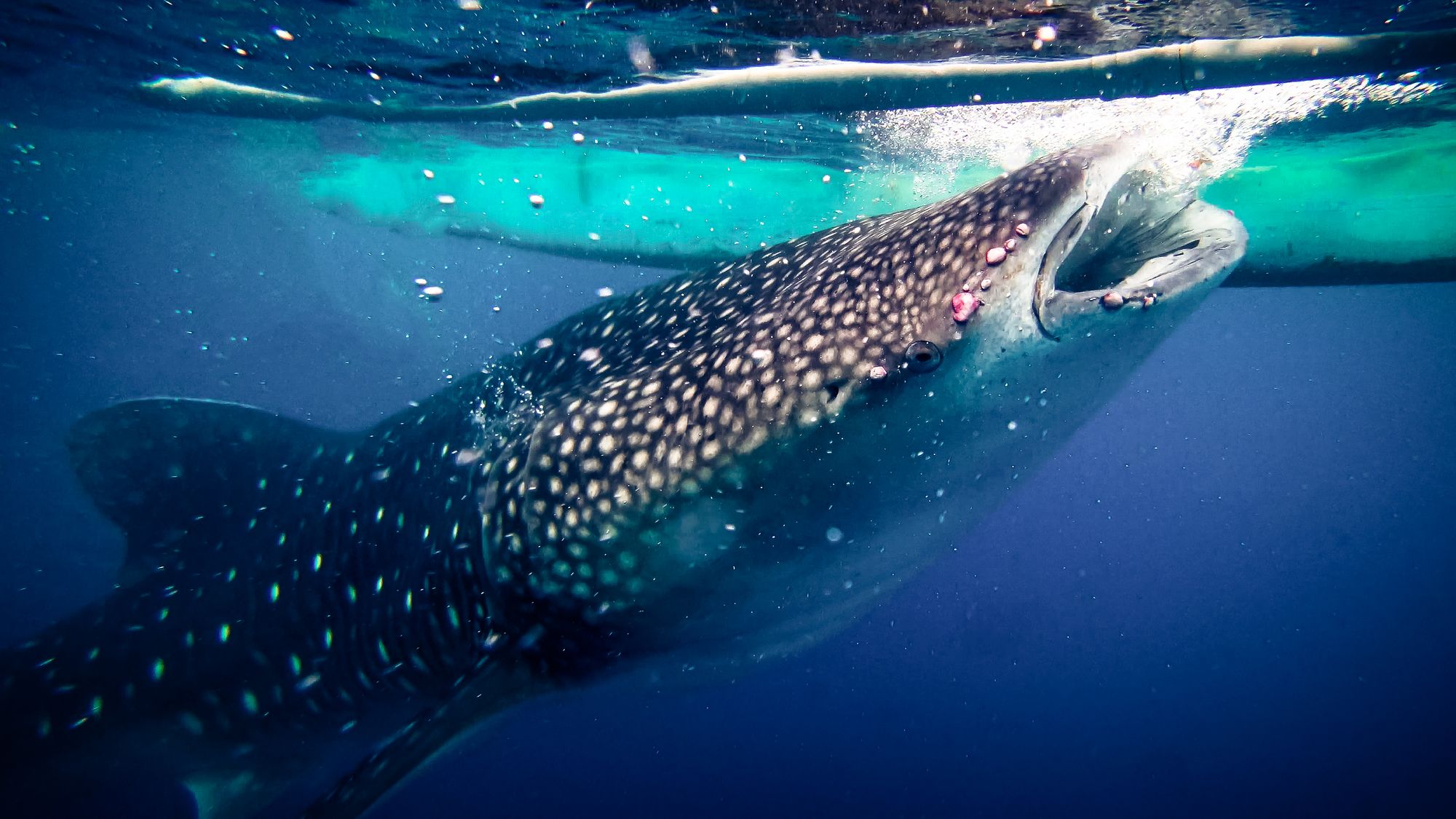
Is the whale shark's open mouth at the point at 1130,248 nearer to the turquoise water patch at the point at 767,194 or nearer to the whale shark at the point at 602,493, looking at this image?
the whale shark at the point at 602,493

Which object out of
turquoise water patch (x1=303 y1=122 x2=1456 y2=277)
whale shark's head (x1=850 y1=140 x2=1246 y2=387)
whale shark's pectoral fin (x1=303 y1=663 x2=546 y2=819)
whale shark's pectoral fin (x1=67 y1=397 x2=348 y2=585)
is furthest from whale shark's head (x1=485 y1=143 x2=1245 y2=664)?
turquoise water patch (x1=303 y1=122 x2=1456 y2=277)

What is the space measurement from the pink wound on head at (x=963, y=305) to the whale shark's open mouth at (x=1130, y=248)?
0.17 metres

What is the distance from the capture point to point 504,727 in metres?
3.13

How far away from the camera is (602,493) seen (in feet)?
8.61

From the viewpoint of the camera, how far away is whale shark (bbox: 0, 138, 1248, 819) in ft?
6.63

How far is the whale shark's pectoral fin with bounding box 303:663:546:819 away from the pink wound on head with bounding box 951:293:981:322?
96.5 inches

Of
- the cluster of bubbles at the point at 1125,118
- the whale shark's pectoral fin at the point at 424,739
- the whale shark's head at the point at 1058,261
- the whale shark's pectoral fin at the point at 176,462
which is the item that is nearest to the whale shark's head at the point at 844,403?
the whale shark's head at the point at 1058,261

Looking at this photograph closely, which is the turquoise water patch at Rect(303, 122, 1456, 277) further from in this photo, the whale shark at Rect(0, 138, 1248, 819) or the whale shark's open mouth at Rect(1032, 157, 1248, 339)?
the whale shark at Rect(0, 138, 1248, 819)

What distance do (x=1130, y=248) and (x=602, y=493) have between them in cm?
217

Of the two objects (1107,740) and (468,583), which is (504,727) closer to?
(468,583)

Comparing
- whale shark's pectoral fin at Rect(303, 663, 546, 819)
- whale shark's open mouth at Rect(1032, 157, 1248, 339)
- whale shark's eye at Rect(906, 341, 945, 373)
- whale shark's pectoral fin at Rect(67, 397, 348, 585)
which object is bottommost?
whale shark's pectoral fin at Rect(303, 663, 546, 819)

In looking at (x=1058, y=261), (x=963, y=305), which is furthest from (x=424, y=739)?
(x=1058, y=261)

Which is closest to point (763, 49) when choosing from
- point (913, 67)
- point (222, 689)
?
point (913, 67)

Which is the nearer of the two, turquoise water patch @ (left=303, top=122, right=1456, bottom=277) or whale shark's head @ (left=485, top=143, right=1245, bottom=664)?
whale shark's head @ (left=485, top=143, right=1245, bottom=664)
